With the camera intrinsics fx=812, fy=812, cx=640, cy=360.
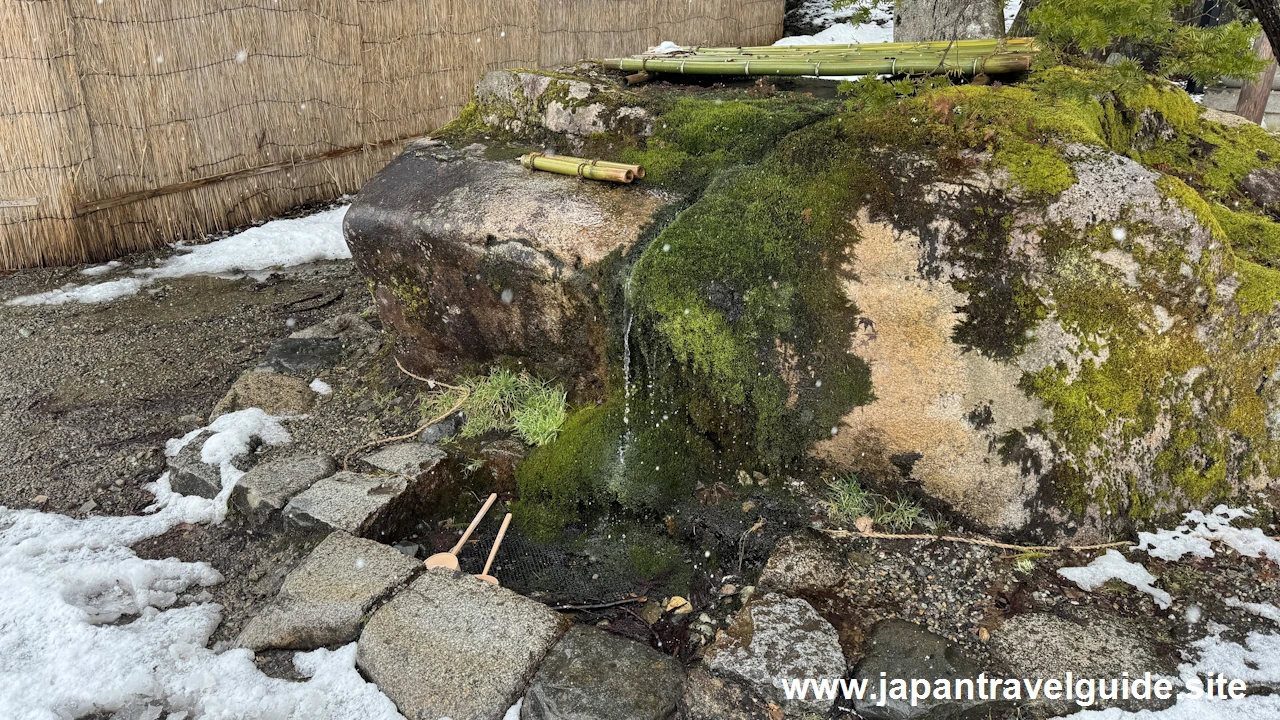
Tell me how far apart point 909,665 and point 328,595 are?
1890 millimetres

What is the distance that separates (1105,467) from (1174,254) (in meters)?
0.75

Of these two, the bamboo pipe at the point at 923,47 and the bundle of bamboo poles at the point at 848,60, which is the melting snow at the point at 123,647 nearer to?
the bundle of bamboo poles at the point at 848,60

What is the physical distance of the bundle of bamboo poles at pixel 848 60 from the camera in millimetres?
3637

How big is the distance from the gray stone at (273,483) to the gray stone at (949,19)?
195 inches

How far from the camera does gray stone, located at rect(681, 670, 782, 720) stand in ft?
7.64

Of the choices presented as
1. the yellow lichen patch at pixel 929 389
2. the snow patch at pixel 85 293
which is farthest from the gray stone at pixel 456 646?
the snow patch at pixel 85 293

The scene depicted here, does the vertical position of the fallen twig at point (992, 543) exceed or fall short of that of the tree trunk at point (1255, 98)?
it falls short

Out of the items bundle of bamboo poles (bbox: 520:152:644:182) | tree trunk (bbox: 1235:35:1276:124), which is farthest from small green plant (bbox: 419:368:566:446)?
tree trunk (bbox: 1235:35:1276:124)

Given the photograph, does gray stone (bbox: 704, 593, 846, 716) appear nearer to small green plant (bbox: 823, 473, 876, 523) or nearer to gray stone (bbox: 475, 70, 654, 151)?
small green plant (bbox: 823, 473, 876, 523)

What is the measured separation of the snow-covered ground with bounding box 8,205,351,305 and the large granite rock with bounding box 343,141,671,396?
8.56 feet

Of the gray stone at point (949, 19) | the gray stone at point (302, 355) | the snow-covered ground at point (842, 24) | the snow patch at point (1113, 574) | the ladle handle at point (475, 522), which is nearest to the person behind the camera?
the snow patch at point (1113, 574)

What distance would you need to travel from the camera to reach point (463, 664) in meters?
2.48

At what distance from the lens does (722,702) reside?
237cm

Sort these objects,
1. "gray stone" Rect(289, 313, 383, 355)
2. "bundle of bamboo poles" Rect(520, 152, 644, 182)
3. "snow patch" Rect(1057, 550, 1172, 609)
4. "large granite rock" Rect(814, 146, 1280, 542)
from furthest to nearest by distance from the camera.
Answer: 1. "gray stone" Rect(289, 313, 383, 355)
2. "bundle of bamboo poles" Rect(520, 152, 644, 182)
3. "large granite rock" Rect(814, 146, 1280, 542)
4. "snow patch" Rect(1057, 550, 1172, 609)
